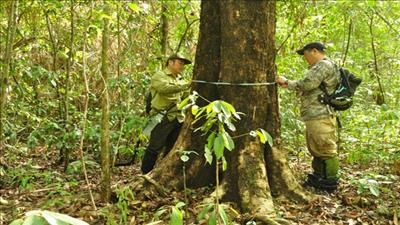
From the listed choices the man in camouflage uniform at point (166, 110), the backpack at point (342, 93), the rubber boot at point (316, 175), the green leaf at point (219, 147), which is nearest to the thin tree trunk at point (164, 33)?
the man in camouflage uniform at point (166, 110)

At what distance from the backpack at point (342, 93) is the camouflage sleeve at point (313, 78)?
0.14m

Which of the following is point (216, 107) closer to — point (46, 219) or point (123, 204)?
point (123, 204)

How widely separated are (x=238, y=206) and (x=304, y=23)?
153 inches

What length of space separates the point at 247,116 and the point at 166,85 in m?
1.43

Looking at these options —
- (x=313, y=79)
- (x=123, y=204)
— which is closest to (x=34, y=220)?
(x=123, y=204)

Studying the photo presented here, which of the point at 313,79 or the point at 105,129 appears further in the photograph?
the point at 313,79

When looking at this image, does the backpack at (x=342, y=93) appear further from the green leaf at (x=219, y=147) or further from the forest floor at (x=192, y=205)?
the green leaf at (x=219, y=147)

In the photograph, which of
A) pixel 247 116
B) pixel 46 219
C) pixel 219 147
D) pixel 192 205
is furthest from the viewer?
pixel 247 116

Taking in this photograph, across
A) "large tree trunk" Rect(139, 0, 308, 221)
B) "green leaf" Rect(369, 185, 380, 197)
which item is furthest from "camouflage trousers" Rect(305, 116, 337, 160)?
"green leaf" Rect(369, 185, 380, 197)

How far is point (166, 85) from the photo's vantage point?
219 inches

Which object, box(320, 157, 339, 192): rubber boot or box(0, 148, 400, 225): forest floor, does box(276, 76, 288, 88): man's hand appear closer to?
box(320, 157, 339, 192): rubber boot

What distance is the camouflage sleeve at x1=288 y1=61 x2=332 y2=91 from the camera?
16.4 ft

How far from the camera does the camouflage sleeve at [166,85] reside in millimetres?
5531

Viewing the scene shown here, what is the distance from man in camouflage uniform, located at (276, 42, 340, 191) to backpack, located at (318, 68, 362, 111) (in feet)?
0.16
